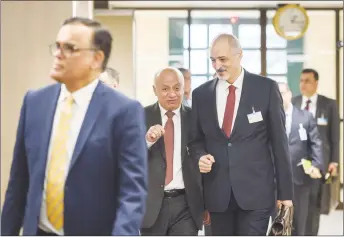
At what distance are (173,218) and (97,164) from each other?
77.7 inches

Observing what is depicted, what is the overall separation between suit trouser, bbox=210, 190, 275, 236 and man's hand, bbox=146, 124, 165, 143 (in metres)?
0.59

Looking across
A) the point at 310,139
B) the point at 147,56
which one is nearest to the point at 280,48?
the point at 147,56

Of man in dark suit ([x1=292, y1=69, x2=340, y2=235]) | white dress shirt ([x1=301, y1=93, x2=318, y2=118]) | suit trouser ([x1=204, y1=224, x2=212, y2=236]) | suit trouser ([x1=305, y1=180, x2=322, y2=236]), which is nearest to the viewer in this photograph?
suit trouser ([x1=204, y1=224, x2=212, y2=236])

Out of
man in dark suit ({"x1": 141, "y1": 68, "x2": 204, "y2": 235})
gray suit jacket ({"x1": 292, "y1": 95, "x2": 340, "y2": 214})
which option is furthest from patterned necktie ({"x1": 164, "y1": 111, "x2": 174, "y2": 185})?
gray suit jacket ({"x1": 292, "y1": 95, "x2": 340, "y2": 214})

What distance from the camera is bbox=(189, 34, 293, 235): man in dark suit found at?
4.63 m

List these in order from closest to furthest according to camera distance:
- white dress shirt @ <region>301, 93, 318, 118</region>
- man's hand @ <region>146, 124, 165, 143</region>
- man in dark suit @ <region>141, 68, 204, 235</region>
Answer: man's hand @ <region>146, 124, 165, 143</region>, man in dark suit @ <region>141, 68, 204, 235</region>, white dress shirt @ <region>301, 93, 318, 118</region>

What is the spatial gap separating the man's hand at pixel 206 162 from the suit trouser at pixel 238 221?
25cm

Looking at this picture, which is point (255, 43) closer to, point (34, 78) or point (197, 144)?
point (34, 78)

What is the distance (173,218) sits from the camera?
15.8ft

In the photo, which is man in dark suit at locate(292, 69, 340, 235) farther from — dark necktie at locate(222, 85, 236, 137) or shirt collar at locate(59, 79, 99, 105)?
shirt collar at locate(59, 79, 99, 105)

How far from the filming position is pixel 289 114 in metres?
7.39

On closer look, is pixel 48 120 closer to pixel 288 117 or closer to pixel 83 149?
pixel 83 149

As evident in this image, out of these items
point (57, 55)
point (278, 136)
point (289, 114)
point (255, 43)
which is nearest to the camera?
point (57, 55)

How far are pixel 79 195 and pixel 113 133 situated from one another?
273mm
